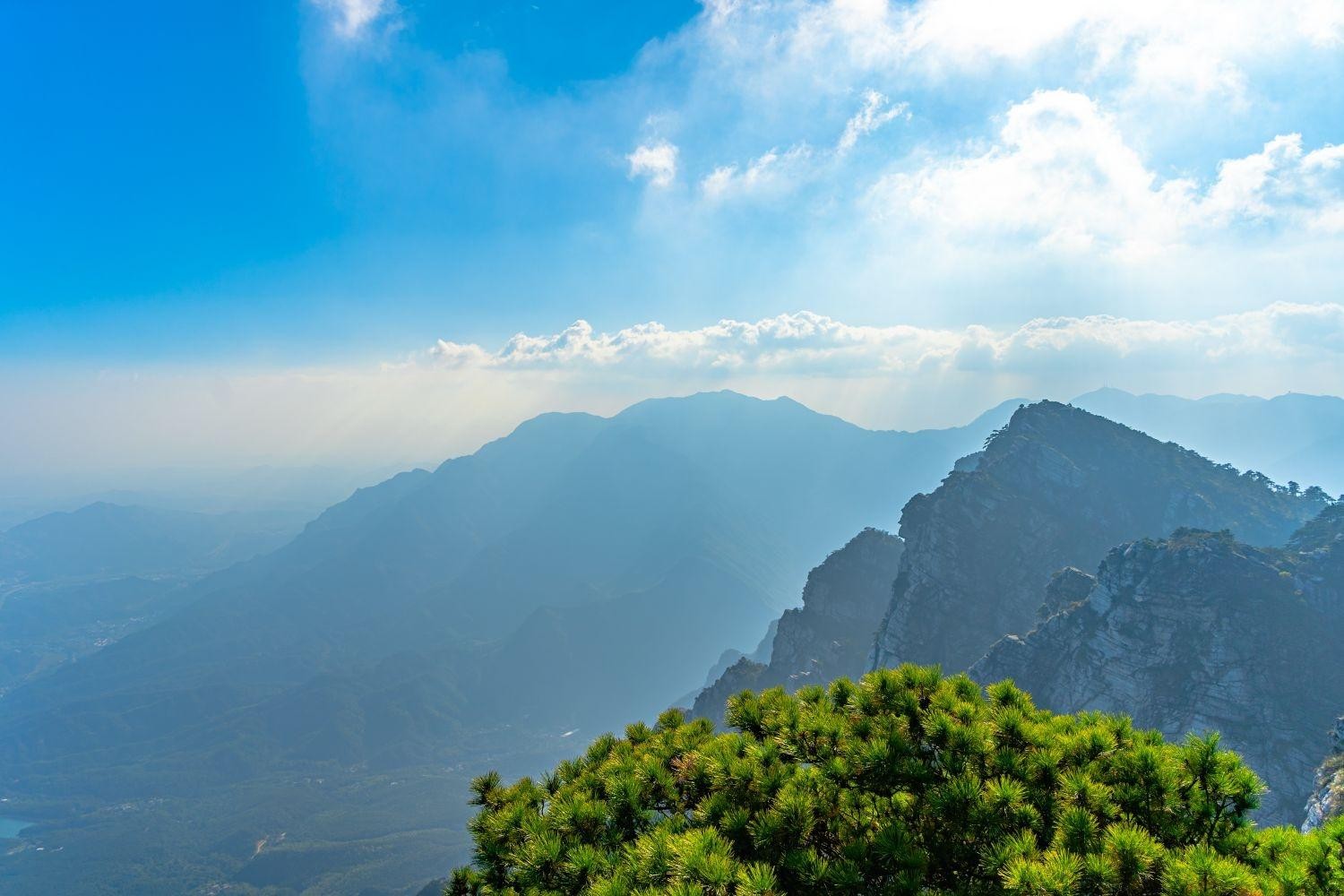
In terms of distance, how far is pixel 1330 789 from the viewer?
47344 mm

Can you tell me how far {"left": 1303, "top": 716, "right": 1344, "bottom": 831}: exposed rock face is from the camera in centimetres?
4416

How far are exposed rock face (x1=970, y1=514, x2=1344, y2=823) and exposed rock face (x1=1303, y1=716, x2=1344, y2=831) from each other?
12.1 m

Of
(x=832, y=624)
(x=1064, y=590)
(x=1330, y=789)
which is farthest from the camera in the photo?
(x=832, y=624)

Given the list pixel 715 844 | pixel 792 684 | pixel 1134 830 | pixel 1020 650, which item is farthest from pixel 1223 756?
pixel 792 684

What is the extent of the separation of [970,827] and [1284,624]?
101m

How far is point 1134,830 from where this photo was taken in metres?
8.09

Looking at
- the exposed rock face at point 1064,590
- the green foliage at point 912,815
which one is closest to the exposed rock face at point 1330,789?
the exposed rock face at point 1064,590

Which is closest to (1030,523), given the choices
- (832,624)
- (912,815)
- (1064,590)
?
(1064,590)

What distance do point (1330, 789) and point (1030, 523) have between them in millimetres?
76765

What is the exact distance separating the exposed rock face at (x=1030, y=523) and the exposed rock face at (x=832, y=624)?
31475 mm

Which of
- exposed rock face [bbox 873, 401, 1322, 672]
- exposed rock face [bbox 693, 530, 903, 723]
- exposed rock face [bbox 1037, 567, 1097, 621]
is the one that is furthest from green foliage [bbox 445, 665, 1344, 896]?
exposed rock face [bbox 693, 530, 903, 723]

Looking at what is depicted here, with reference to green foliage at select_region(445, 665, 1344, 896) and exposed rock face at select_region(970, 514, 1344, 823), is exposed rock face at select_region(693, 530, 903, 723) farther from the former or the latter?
green foliage at select_region(445, 665, 1344, 896)

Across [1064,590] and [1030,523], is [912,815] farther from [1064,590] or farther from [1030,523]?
[1030,523]

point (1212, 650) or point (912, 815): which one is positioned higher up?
point (912, 815)
